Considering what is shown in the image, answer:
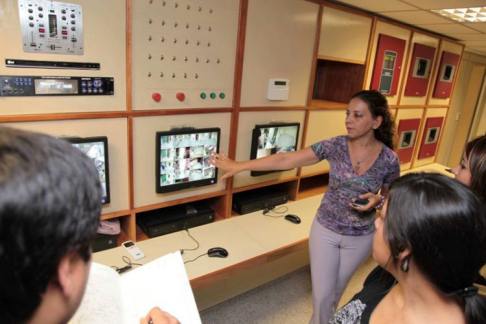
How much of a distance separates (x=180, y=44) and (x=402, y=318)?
1.73 m

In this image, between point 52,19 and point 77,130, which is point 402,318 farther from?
point 52,19

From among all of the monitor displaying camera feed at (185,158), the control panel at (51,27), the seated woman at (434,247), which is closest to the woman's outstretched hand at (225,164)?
the monitor displaying camera feed at (185,158)

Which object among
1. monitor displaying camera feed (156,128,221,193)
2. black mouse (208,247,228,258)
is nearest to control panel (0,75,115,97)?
monitor displaying camera feed (156,128,221,193)

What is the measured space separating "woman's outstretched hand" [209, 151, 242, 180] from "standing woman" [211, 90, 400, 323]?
49cm

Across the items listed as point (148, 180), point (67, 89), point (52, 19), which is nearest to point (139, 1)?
point (52, 19)

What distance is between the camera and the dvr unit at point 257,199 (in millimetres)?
2518

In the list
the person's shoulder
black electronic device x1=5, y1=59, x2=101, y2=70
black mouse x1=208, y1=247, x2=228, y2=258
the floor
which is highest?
black electronic device x1=5, y1=59, x2=101, y2=70

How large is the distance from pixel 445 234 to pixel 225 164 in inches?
53.4

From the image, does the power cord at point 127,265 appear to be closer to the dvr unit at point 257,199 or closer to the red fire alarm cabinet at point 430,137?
the dvr unit at point 257,199

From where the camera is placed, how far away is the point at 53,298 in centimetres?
42

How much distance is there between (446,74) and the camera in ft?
13.0

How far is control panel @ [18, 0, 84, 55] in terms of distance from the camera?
1412 millimetres

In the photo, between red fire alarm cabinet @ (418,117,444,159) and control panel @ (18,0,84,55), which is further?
red fire alarm cabinet @ (418,117,444,159)

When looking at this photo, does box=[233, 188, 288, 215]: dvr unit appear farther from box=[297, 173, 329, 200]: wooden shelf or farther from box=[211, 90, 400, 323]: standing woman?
box=[211, 90, 400, 323]: standing woman
